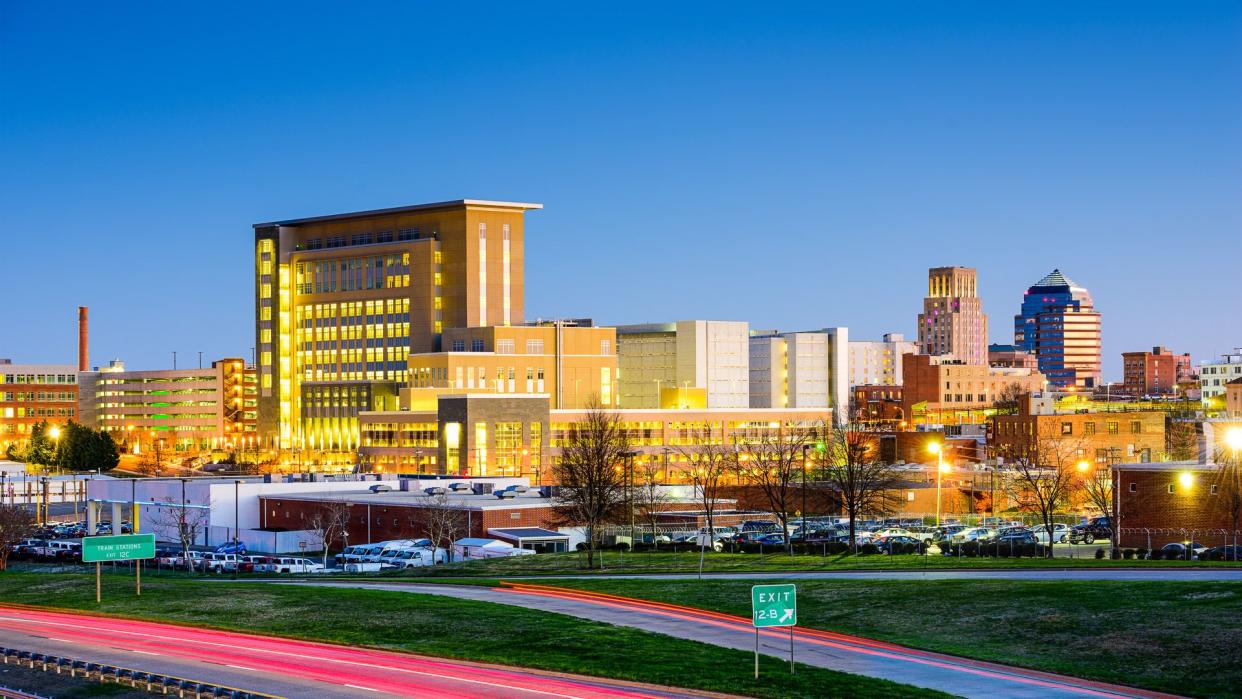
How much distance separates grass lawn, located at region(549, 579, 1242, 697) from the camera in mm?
40844

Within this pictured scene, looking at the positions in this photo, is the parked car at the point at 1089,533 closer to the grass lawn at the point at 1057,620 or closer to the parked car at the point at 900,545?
the parked car at the point at 900,545

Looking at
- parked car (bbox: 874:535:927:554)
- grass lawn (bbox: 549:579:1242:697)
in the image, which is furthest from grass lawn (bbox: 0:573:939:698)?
parked car (bbox: 874:535:927:554)

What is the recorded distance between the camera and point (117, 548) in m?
61.4

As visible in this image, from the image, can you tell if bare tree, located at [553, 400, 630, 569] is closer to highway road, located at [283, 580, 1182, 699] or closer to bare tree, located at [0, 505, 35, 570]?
highway road, located at [283, 580, 1182, 699]

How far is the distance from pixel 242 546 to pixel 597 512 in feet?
108

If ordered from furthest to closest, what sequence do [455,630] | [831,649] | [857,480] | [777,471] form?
[777,471] < [857,480] < [455,630] < [831,649]

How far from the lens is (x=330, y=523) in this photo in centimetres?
10388

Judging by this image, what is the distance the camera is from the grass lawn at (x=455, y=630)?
39312 mm

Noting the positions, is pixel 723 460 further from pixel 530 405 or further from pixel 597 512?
pixel 597 512

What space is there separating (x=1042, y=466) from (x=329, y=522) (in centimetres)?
6073

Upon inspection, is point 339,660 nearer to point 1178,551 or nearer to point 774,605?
point 774,605

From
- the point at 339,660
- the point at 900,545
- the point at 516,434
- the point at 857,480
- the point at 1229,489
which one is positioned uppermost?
the point at 516,434

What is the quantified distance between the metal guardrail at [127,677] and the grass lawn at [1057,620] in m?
19.8

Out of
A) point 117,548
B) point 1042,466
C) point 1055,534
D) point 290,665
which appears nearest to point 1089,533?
point 1055,534
